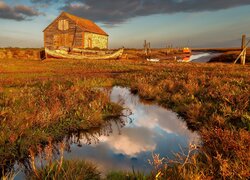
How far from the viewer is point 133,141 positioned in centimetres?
615

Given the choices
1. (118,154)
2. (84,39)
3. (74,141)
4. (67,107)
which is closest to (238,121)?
(118,154)

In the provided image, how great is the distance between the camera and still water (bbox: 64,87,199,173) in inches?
197

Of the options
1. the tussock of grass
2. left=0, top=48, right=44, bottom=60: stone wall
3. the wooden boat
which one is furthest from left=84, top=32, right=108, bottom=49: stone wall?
the tussock of grass

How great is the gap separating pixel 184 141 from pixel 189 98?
3533 mm

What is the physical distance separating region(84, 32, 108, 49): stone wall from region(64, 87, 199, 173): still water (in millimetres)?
39839

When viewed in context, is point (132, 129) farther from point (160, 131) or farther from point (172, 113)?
point (172, 113)

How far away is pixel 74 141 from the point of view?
19.9 ft

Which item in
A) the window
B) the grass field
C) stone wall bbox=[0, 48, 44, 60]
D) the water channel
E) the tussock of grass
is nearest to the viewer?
the tussock of grass

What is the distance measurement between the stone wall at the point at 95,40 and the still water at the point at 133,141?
3984 centimetres

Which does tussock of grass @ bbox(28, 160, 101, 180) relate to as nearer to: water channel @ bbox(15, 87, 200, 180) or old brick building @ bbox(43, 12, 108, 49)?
water channel @ bbox(15, 87, 200, 180)

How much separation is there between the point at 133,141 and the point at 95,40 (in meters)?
46.2

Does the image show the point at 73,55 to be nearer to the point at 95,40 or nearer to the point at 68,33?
the point at 68,33

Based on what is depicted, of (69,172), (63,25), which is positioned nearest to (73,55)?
(63,25)

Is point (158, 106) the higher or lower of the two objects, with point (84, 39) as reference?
lower
